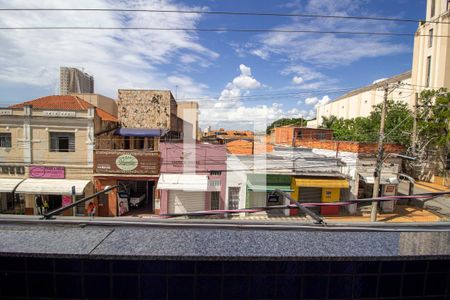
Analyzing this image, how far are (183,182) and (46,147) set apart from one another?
8.11 m

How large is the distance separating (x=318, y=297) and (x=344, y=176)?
14434 mm

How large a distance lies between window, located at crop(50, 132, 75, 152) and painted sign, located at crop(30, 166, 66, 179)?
115 cm

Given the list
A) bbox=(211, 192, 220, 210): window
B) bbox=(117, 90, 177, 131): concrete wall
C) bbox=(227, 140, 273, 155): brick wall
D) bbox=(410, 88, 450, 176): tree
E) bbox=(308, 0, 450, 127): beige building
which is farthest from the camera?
bbox=(308, 0, 450, 127): beige building

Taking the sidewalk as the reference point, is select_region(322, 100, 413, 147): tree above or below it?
above

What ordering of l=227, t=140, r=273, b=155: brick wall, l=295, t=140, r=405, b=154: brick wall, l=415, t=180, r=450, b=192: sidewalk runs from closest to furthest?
l=295, t=140, r=405, b=154: brick wall < l=227, t=140, r=273, b=155: brick wall < l=415, t=180, r=450, b=192: sidewalk

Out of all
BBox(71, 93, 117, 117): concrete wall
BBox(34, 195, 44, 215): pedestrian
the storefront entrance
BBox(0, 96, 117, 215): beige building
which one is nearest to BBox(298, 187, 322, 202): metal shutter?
the storefront entrance

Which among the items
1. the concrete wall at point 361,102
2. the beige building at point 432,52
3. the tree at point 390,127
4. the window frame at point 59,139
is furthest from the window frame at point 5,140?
the concrete wall at point 361,102

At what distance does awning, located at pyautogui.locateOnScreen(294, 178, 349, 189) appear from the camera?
44.7 feet

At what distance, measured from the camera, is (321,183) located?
13.8 meters

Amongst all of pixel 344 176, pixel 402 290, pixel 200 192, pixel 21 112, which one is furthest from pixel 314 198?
pixel 21 112

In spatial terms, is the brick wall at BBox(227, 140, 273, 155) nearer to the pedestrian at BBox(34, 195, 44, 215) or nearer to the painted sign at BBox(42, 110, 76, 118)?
the painted sign at BBox(42, 110, 76, 118)

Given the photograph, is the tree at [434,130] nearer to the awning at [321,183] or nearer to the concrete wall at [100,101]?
the awning at [321,183]

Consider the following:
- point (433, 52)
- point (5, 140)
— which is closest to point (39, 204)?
point (5, 140)

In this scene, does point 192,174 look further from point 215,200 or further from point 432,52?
point 432,52
